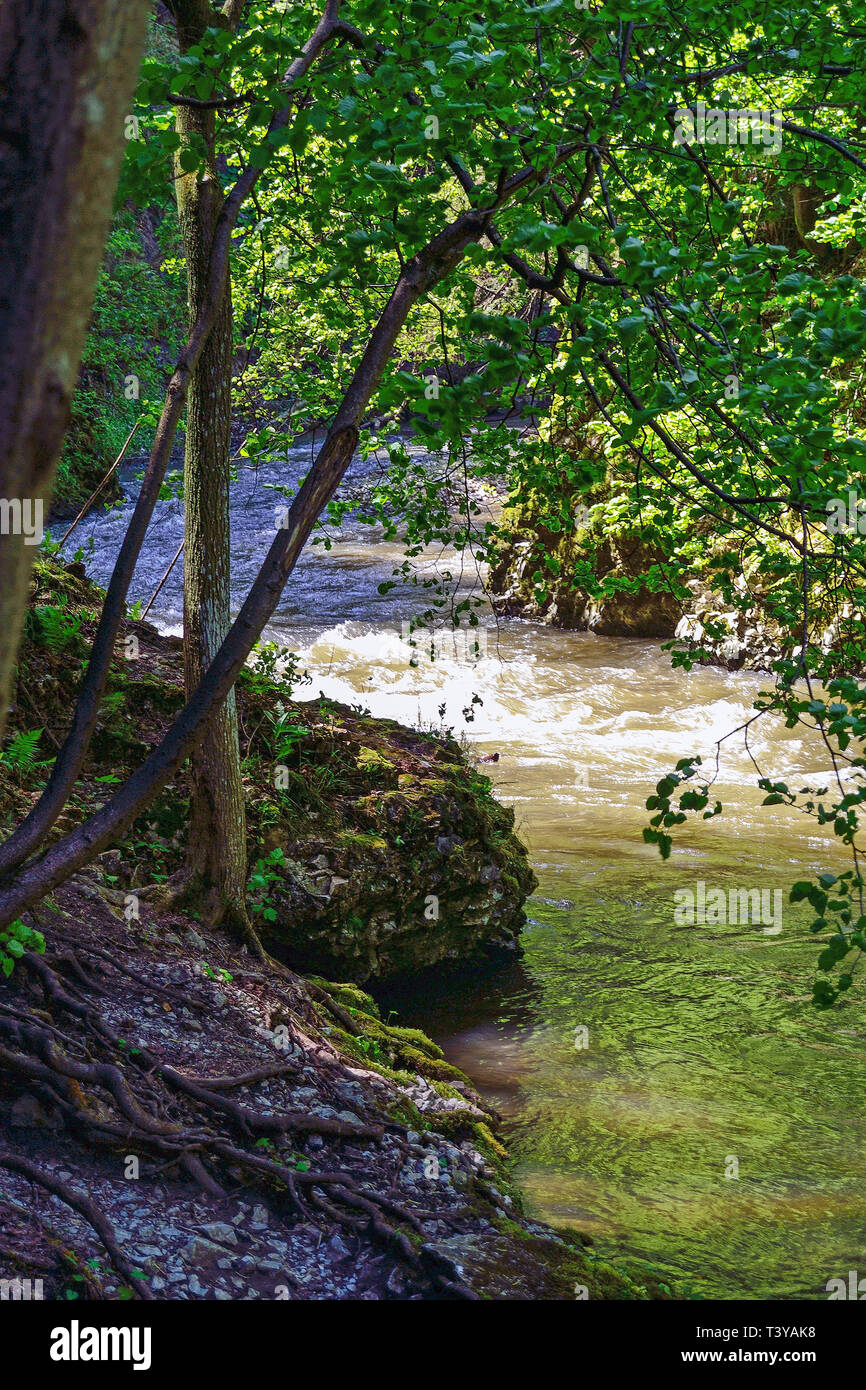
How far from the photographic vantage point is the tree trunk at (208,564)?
5.71m

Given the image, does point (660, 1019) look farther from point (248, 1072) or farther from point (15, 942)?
point (15, 942)

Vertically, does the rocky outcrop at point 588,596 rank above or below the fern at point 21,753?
above

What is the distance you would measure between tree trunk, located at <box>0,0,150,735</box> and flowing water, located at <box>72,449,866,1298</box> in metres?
5.43

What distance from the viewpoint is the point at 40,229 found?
1.32 meters

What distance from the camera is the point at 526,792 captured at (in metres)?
14.6

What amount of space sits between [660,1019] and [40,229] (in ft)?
27.2

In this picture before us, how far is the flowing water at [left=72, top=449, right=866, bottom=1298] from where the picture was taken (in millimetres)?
5969

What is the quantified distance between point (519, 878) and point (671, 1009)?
1720mm

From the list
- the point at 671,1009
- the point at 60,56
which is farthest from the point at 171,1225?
the point at 671,1009

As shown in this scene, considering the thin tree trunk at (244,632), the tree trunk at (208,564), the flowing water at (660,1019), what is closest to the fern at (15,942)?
the thin tree trunk at (244,632)

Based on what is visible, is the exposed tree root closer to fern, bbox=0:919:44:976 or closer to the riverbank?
the riverbank

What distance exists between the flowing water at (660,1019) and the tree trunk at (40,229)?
5.43 metres

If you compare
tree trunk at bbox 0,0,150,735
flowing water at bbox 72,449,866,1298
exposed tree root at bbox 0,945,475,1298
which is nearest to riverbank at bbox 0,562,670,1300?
exposed tree root at bbox 0,945,475,1298

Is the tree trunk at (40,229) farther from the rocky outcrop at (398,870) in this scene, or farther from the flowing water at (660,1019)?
the rocky outcrop at (398,870)
